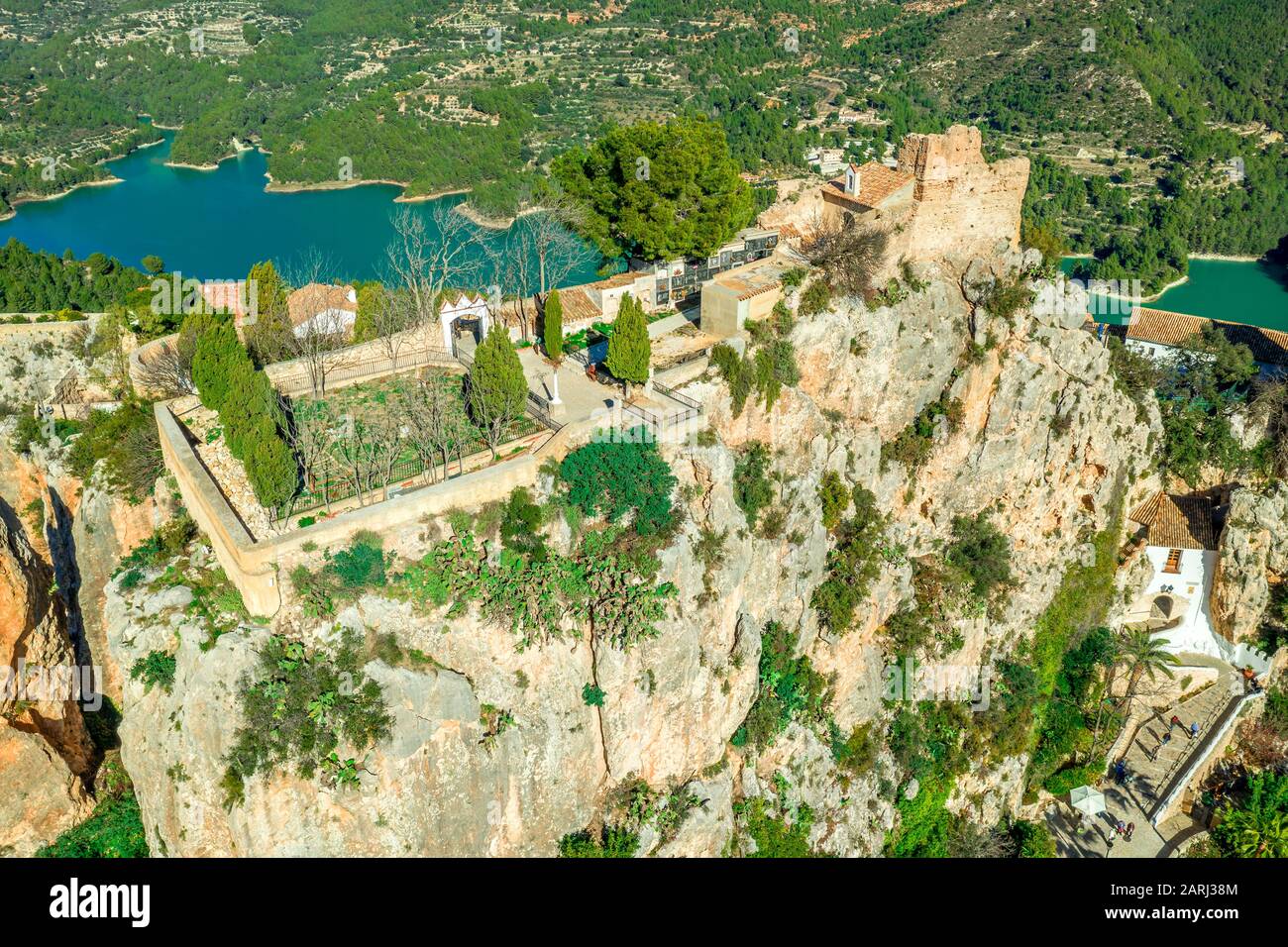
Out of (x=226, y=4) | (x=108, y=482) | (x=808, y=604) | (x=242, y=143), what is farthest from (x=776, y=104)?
(x=226, y=4)

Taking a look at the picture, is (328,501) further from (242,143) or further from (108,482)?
(242,143)

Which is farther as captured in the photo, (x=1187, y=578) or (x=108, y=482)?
(x=1187, y=578)

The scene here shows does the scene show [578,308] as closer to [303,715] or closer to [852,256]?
[852,256]

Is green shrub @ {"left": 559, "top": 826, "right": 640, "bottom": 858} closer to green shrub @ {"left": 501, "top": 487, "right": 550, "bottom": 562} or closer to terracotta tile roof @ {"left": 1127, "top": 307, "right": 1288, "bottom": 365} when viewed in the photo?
green shrub @ {"left": 501, "top": 487, "right": 550, "bottom": 562}

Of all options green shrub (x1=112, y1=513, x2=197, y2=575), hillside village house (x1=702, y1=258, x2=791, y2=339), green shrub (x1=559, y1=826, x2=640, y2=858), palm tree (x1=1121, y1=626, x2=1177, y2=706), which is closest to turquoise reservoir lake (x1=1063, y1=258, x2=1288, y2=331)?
palm tree (x1=1121, y1=626, x2=1177, y2=706)

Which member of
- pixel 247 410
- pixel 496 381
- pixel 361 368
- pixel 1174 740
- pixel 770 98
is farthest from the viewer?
pixel 770 98

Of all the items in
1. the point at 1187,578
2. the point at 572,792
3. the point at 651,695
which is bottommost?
the point at 1187,578

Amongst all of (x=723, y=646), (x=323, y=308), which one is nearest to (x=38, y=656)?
(x=323, y=308)
